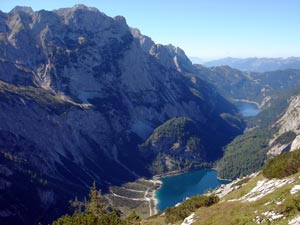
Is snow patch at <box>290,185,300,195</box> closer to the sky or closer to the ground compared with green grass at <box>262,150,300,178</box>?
closer to the sky

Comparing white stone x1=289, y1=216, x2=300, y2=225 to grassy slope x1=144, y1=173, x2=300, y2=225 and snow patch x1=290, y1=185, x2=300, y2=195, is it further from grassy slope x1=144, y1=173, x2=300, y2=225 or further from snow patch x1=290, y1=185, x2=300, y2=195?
snow patch x1=290, y1=185, x2=300, y2=195

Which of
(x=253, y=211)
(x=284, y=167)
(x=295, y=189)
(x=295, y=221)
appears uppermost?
(x=295, y=221)

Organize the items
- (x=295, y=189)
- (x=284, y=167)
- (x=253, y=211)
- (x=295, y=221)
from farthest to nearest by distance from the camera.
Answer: (x=284, y=167), (x=253, y=211), (x=295, y=189), (x=295, y=221)

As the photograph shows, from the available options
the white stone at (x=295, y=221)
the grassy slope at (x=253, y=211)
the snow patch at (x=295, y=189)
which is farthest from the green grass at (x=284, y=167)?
the white stone at (x=295, y=221)

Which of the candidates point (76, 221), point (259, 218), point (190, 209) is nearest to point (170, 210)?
point (190, 209)

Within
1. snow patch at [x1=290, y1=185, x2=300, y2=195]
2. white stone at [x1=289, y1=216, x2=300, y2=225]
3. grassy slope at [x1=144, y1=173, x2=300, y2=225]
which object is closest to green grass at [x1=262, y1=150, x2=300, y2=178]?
grassy slope at [x1=144, y1=173, x2=300, y2=225]

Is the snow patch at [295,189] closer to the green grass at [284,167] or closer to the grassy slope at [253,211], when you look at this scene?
the grassy slope at [253,211]

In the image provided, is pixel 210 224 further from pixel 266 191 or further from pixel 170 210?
A: pixel 170 210

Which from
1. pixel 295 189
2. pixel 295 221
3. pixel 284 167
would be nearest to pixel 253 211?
pixel 295 189

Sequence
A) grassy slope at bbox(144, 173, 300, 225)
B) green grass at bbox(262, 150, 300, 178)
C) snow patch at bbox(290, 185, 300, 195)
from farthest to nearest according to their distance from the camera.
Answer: green grass at bbox(262, 150, 300, 178)
snow patch at bbox(290, 185, 300, 195)
grassy slope at bbox(144, 173, 300, 225)

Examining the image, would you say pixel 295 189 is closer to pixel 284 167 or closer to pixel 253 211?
pixel 253 211

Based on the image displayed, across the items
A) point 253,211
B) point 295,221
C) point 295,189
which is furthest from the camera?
point 253,211
